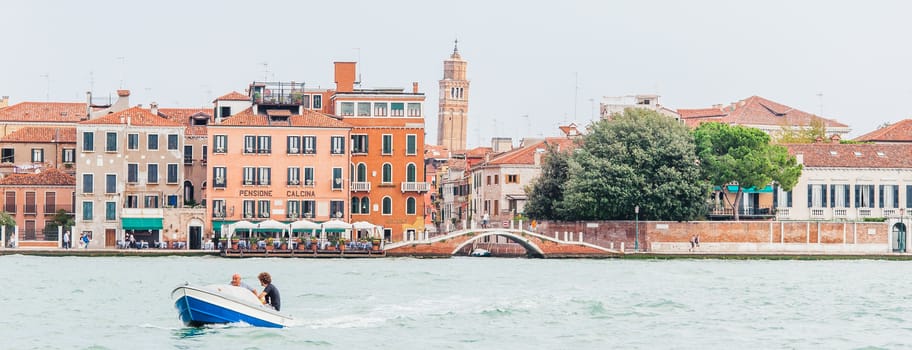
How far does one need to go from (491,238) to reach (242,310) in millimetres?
48653

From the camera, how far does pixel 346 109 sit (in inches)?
2992

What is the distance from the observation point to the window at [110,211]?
72.2 metres

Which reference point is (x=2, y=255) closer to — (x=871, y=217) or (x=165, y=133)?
(x=165, y=133)

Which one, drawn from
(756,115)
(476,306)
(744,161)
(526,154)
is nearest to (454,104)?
(756,115)

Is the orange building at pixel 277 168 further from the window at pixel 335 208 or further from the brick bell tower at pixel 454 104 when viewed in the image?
the brick bell tower at pixel 454 104

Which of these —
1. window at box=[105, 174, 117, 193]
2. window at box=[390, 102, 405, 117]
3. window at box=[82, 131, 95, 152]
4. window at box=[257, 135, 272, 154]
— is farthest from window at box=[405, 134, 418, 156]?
window at box=[82, 131, 95, 152]

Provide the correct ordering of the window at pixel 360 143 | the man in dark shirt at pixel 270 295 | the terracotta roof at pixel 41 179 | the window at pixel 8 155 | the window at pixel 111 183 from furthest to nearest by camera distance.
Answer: the window at pixel 8 155 → the window at pixel 360 143 → the terracotta roof at pixel 41 179 → the window at pixel 111 183 → the man in dark shirt at pixel 270 295

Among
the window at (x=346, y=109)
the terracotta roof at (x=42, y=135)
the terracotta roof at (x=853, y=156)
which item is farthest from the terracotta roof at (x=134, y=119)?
the terracotta roof at (x=853, y=156)

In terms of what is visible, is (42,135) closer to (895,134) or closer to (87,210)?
(87,210)

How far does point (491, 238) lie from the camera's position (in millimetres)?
80500

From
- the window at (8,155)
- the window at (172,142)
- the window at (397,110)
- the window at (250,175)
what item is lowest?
the window at (250,175)

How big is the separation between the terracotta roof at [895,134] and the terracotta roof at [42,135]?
4108 cm

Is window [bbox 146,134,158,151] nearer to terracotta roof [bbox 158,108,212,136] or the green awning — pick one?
terracotta roof [bbox 158,108,212,136]

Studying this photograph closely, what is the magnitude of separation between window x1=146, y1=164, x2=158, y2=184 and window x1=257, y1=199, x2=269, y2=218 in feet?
15.2
